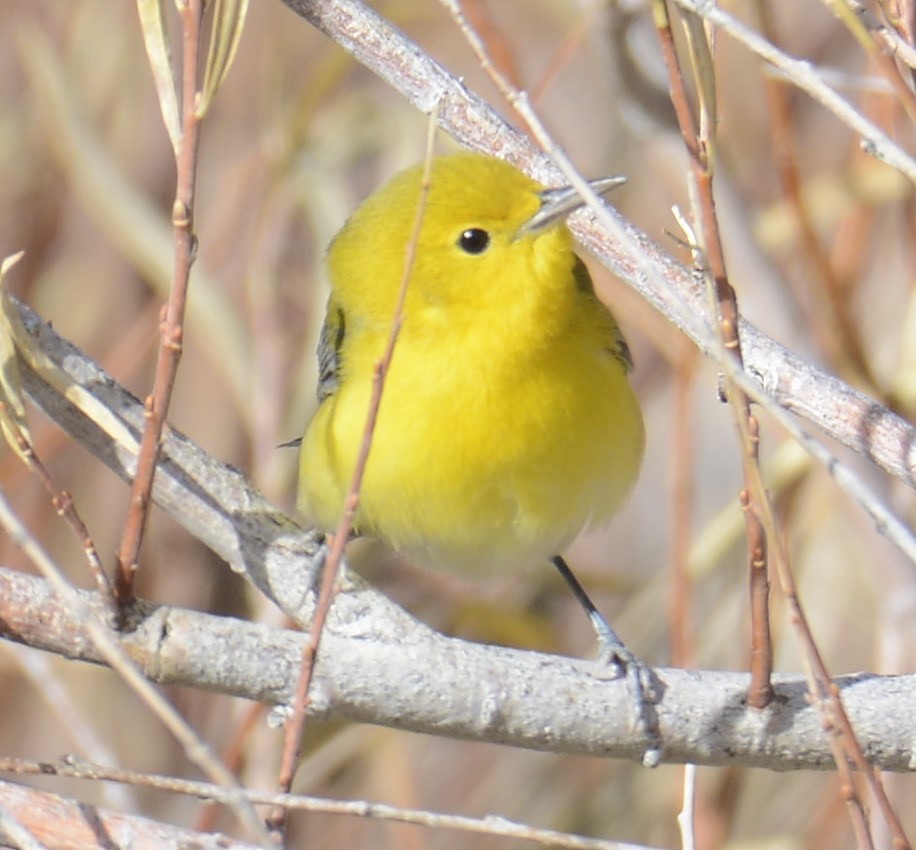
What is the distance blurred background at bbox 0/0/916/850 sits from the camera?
3.57 metres

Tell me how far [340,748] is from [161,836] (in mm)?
2476

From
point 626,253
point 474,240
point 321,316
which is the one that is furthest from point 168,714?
point 321,316

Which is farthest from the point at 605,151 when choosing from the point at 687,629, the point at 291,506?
the point at 687,629

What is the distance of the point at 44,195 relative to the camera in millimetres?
4848

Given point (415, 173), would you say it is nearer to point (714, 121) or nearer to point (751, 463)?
point (714, 121)

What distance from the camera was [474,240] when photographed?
2.60 metres

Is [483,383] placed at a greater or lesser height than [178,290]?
greater

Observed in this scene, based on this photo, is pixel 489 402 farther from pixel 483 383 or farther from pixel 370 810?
pixel 370 810

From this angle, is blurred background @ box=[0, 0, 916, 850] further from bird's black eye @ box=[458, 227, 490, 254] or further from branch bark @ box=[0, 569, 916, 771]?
branch bark @ box=[0, 569, 916, 771]

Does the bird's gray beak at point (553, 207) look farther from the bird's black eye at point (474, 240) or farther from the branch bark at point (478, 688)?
the branch bark at point (478, 688)

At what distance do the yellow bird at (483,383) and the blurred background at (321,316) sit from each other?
1.79 ft

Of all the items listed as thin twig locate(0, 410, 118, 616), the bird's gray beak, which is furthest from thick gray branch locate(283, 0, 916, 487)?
thin twig locate(0, 410, 118, 616)

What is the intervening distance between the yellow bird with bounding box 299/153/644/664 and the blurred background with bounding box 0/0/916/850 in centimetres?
54

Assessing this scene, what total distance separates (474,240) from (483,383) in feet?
0.88
